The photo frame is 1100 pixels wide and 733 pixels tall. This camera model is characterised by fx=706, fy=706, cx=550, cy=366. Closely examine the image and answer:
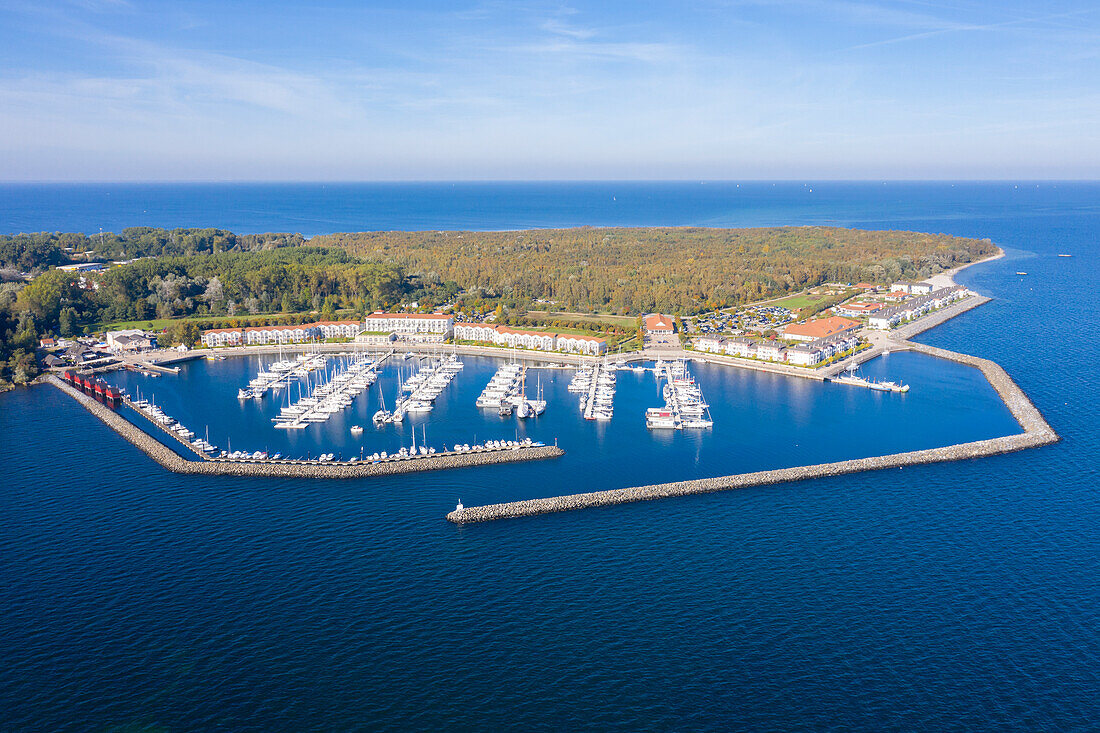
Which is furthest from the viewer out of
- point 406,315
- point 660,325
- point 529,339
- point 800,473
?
point 406,315

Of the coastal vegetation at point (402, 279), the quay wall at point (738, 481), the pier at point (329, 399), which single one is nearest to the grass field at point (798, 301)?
the coastal vegetation at point (402, 279)

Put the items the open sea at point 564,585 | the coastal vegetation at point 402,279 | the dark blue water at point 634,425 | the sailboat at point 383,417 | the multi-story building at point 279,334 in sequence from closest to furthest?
the open sea at point 564,585, the dark blue water at point 634,425, the sailboat at point 383,417, the multi-story building at point 279,334, the coastal vegetation at point 402,279

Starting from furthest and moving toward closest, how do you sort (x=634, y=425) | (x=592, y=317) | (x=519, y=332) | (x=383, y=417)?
(x=592, y=317), (x=519, y=332), (x=383, y=417), (x=634, y=425)

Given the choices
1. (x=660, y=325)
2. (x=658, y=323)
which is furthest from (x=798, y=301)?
(x=660, y=325)

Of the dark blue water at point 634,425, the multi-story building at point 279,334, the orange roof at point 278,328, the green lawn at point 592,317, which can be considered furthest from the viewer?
the green lawn at point 592,317

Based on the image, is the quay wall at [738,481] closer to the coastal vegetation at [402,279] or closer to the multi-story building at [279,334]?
the coastal vegetation at [402,279]

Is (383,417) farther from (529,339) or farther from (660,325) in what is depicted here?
(660,325)

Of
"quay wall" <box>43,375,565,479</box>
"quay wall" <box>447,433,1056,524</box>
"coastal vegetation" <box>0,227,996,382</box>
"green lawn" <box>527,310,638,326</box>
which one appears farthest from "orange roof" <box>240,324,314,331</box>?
"quay wall" <box>447,433,1056,524</box>
